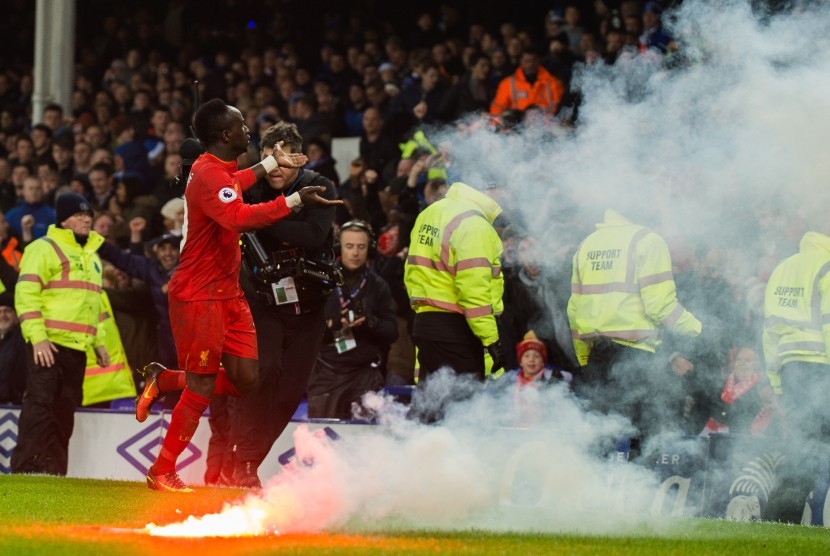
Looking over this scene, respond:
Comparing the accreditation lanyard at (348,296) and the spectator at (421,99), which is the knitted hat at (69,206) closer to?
the accreditation lanyard at (348,296)

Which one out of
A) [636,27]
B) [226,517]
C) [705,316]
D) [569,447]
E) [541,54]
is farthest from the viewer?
[541,54]

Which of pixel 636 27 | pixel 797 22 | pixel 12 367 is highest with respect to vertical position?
pixel 636 27

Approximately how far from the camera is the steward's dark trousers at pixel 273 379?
913 centimetres

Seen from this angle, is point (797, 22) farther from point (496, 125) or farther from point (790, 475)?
point (790, 475)

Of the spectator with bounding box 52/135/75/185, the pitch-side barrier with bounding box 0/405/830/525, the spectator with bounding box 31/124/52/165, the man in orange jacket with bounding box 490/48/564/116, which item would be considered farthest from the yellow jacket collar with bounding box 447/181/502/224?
the spectator with bounding box 31/124/52/165

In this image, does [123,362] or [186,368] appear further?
[123,362]

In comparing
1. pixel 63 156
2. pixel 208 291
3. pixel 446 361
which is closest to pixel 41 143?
pixel 63 156

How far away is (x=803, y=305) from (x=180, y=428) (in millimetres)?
4414

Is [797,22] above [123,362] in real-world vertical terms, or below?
above

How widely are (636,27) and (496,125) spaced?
17.4 ft

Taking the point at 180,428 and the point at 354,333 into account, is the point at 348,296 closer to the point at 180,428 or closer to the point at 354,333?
the point at 354,333

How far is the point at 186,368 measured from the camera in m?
8.02

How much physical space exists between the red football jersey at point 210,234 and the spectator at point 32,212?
9673 millimetres

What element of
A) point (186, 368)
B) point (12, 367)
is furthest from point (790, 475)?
point (12, 367)
